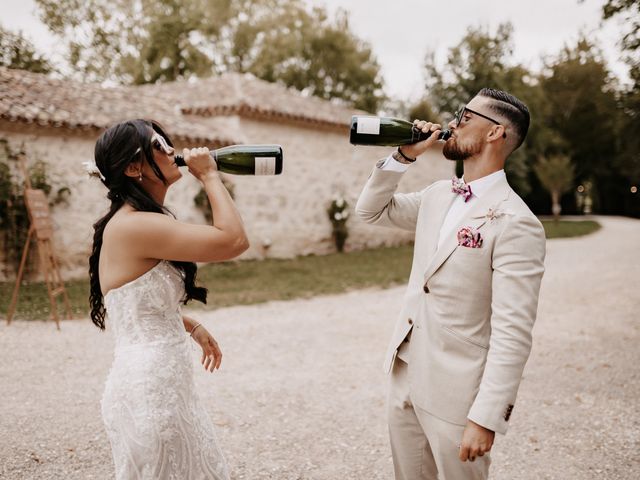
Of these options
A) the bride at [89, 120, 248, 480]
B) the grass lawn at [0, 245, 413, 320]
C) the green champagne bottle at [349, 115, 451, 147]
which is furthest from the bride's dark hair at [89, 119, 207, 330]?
the grass lawn at [0, 245, 413, 320]

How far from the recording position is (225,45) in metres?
32.6

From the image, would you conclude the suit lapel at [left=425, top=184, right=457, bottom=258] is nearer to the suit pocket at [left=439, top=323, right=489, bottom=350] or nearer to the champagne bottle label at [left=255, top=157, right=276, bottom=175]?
the suit pocket at [left=439, top=323, right=489, bottom=350]

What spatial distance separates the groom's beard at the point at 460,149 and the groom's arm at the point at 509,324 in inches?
15.9

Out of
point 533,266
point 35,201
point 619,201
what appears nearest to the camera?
point 533,266

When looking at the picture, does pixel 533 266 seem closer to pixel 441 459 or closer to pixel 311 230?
pixel 441 459

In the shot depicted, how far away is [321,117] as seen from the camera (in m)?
15.5

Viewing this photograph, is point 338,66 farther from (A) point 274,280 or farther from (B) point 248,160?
(B) point 248,160

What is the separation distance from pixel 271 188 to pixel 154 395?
12751 millimetres

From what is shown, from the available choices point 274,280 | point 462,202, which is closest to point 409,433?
point 462,202

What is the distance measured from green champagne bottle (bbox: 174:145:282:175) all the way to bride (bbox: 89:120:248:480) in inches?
3.9

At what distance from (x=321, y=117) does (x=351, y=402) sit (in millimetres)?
11886

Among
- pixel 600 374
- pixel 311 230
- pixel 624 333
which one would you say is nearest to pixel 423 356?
pixel 600 374

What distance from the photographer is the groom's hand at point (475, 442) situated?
6.04 feet

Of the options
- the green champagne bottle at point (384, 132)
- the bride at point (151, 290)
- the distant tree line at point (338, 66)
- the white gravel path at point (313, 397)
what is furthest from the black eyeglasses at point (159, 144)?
the distant tree line at point (338, 66)
